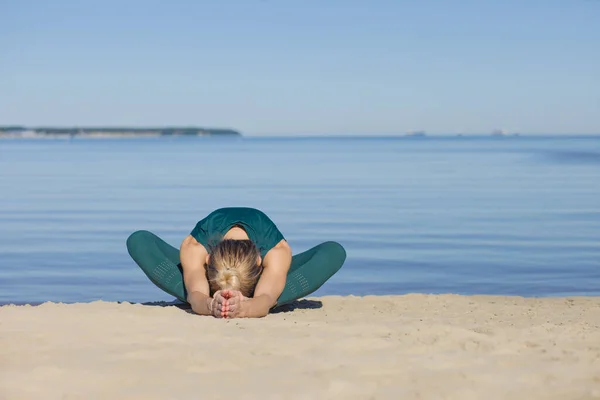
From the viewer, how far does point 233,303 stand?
720cm

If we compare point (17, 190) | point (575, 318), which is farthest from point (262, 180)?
point (575, 318)

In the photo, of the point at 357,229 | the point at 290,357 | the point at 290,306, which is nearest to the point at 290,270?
the point at 290,306

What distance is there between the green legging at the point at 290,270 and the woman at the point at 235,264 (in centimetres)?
45

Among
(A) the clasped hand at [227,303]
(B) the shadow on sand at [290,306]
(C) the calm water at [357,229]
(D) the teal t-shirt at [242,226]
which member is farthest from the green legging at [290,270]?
(C) the calm water at [357,229]

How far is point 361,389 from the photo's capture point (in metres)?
4.87

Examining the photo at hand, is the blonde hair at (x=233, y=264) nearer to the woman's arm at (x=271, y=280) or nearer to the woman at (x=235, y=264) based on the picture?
the woman at (x=235, y=264)

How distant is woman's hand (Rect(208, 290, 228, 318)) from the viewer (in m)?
7.20

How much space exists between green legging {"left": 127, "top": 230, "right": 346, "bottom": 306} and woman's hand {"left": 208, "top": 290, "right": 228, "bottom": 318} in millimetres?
889

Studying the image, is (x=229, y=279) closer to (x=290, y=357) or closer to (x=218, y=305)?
(x=218, y=305)

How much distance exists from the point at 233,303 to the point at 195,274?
0.66m

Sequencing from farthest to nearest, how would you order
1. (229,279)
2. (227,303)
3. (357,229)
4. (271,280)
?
(357,229), (271,280), (229,279), (227,303)

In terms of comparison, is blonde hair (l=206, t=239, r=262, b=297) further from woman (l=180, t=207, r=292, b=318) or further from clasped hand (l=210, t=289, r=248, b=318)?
clasped hand (l=210, t=289, r=248, b=318)

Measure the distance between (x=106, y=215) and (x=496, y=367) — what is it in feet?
53.5

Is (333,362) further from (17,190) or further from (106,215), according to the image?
(17,190)
